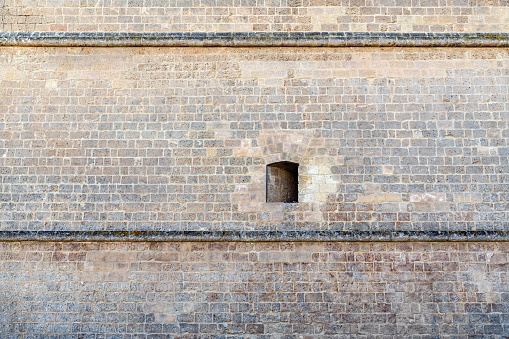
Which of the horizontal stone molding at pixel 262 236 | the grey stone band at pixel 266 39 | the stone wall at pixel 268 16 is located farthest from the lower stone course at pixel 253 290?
the stone wall at pixel 268 16

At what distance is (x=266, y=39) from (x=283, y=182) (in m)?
2.03

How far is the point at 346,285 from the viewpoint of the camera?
18.3 ft

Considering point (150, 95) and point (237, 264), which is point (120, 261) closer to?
point (237, 264)

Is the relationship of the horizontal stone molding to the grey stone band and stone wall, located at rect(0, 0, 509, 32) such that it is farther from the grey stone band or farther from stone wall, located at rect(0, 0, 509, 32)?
stone wall, located at rect(0, 0, 509, 32)

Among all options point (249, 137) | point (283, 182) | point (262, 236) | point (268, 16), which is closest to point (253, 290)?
point (262, 236)

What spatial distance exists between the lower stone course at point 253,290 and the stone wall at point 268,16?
10.1 feet

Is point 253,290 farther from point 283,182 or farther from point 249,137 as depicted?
point 249,137

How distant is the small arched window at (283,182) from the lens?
5945 mm

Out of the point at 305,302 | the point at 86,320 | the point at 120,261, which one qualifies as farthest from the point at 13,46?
the point at 305,302

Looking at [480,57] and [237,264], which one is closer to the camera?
[237,264]

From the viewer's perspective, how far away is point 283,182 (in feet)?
19.9

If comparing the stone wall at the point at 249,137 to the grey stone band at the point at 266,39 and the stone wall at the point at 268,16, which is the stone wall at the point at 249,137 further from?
the stone wall at the point at 268,16

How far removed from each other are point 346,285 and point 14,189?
460cm

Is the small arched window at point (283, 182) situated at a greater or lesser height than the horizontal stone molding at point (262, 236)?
greater
